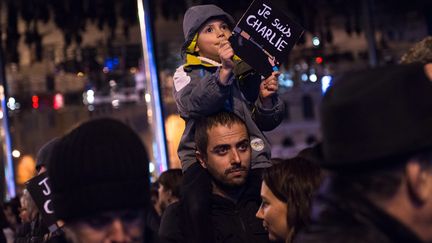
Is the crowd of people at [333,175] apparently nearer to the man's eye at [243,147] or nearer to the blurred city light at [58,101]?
the man's eye at [243,147]

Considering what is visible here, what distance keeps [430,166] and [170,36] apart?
469 inches

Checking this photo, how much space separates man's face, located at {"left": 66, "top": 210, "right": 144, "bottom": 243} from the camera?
2.18 meters

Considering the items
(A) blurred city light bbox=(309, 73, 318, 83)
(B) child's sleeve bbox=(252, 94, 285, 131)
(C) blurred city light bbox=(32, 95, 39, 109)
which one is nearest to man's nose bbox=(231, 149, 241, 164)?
(B) child's sleeve bbox=(252, 94, 285, 131)

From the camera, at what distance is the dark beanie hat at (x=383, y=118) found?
1.78m

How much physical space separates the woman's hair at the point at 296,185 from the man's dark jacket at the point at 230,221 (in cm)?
68

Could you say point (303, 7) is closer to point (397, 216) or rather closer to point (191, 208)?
point (191, 208)

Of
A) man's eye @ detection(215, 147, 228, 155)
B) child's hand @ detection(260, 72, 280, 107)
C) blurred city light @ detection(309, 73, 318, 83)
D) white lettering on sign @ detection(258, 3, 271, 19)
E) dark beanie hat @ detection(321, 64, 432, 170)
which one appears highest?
blurred city light @ detection(309, 73, 318, 83)

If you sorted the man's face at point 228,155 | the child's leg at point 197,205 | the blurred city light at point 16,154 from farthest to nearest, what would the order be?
the blurred city light at point 16,154, the man's face at point 228,155, the child's leg at point 197,205

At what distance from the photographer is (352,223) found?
→ 1.87 meters

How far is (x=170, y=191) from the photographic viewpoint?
6285 millimetres

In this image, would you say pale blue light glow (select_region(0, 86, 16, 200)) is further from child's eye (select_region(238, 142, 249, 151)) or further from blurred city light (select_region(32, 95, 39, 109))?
child's eye (select_region(238, 142, 249, 151))

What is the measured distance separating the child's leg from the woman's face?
0.56m

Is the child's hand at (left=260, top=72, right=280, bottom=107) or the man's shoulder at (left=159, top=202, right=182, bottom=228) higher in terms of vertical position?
the child's hand at (left=260, top=72, right=280, bottom=107)

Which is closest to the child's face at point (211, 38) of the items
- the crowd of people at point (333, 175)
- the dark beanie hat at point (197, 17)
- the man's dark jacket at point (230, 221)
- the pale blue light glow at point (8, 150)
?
the dark beanie hat at point (197, 17)
